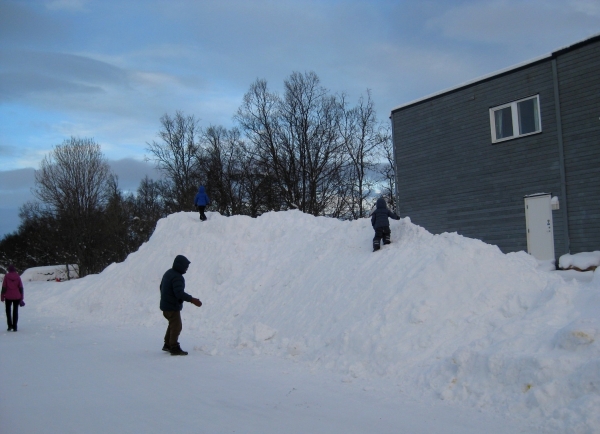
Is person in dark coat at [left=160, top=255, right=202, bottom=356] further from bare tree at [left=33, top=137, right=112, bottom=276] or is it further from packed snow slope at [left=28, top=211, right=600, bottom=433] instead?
bare tree at [left=33, top=137, right=112, bottom=276]

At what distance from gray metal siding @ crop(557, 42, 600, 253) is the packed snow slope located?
5.64 metres

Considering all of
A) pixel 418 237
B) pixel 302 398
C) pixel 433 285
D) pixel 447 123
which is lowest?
pixel 302 398

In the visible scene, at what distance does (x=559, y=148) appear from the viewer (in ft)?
51.1

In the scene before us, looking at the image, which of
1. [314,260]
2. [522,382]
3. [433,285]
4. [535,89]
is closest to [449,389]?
[522,382]

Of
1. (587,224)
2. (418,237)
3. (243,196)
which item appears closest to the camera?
(418,237)

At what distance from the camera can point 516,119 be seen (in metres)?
16.7

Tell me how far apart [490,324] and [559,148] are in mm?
9425

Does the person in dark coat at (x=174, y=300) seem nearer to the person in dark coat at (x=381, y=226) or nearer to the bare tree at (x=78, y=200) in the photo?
the person in dark coat at (x=381, y=226)

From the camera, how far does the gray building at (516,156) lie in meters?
15.0

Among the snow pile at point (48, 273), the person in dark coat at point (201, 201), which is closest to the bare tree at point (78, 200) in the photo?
the snow pile at point (48, 273)

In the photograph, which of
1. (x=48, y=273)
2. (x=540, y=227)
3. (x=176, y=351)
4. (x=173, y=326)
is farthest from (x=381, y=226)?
(x=48, y=273)

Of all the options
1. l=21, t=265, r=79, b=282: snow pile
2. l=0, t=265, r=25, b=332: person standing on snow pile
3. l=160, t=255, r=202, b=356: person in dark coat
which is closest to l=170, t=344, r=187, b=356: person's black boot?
l=160, t=255, r=202, b=356: person in dark coat

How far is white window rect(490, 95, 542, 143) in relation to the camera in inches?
640

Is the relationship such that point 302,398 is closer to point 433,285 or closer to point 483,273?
point 433,285
